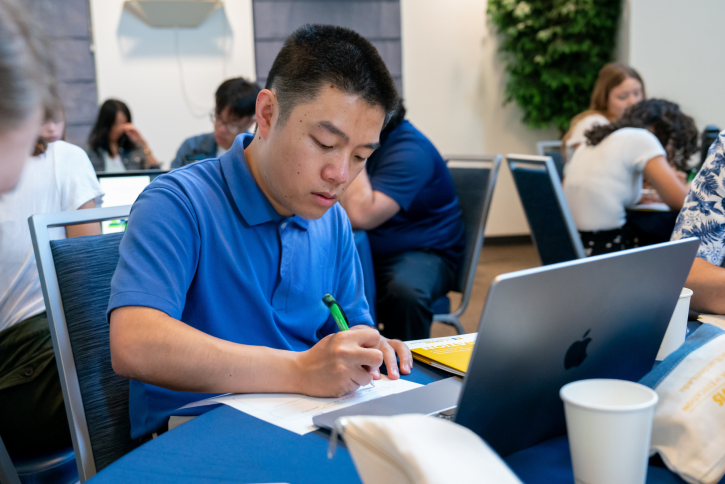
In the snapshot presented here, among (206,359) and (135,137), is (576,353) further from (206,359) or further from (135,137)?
(135,137)

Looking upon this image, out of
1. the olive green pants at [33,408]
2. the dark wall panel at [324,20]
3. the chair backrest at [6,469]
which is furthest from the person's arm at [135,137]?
the chair backrest at [6,469]

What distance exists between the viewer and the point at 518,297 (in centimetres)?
53

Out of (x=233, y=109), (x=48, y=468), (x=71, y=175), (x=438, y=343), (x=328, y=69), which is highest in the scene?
(x=328, y=69)

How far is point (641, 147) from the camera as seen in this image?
2650mm

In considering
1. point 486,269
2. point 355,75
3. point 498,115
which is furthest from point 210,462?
point 498,115

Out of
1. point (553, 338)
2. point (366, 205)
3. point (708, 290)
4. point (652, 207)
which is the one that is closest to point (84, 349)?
point (553, 338)

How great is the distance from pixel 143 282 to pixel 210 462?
324 mm

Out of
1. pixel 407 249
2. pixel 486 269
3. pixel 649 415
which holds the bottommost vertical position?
pixel 486 269

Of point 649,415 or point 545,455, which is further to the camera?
point 545,455

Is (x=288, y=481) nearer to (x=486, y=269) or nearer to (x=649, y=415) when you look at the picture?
(x=649, y=415)

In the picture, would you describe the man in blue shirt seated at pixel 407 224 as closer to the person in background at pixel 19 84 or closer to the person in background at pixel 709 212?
the person in background at pixel 709 212

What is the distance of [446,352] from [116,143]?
13.3 ft

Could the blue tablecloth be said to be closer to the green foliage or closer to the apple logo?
the apple logo

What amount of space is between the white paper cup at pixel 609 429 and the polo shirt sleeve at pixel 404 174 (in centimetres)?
181
